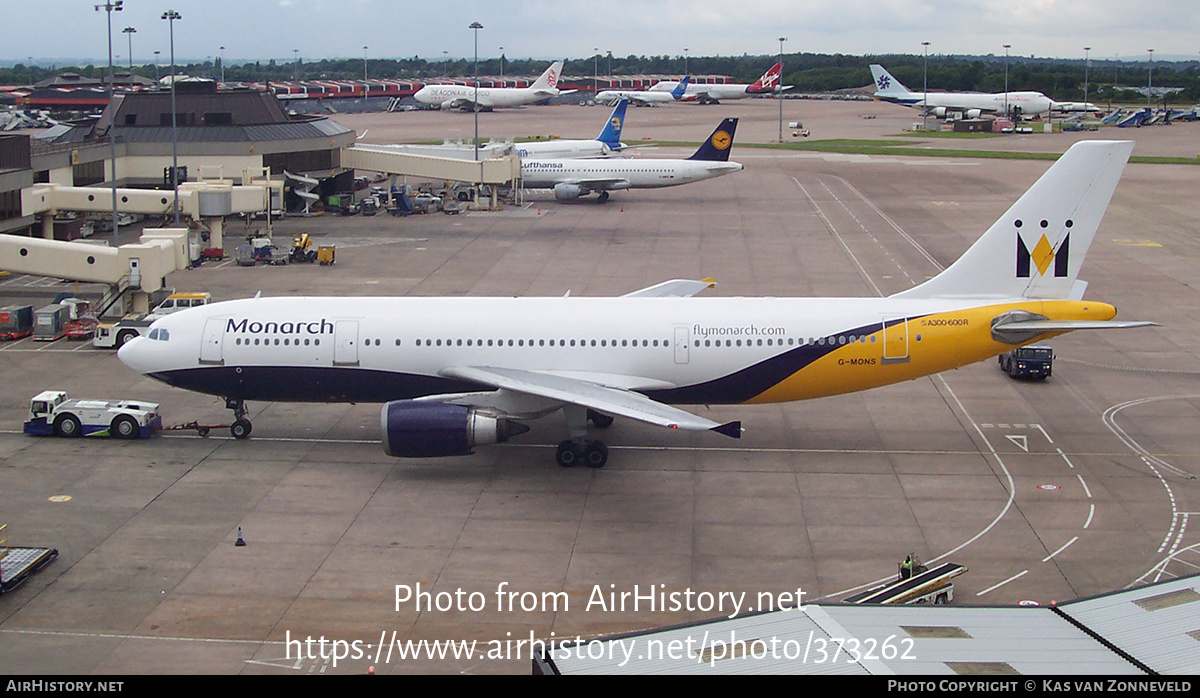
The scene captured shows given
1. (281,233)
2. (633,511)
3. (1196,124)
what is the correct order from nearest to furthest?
(633,511) < (281,233) < (1196,124)

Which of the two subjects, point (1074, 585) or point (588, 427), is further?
point (588, 427)

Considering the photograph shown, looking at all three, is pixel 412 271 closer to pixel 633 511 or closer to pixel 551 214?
pixel 551 214

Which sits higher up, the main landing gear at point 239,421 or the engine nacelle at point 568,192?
the engine nacelle at point 568,192

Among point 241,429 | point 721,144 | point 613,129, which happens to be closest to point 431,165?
point 721,144

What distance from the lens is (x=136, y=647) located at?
23000mm

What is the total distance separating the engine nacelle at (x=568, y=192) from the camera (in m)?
97.4

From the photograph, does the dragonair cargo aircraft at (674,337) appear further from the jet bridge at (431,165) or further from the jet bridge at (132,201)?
the jet bridge at (431,165)

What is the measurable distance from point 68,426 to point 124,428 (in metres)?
1.73

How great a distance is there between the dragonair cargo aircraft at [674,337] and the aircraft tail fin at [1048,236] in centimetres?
4

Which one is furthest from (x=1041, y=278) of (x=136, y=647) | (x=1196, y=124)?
(x=1196, y=124)

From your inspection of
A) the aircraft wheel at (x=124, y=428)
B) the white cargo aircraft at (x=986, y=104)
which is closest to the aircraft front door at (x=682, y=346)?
the aircraft wheel at (x=124, y=428)

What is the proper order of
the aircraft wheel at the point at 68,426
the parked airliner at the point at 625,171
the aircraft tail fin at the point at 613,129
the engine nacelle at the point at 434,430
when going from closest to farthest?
the engine nacelle at the point at 434,430 < the aircraft wheel at the point at 68,426 < the parked airliner at the point at 625,171 < the aircraft tail fin at the point at 613,129

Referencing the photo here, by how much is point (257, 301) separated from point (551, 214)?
56.0 meters

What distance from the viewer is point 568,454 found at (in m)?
34.0
